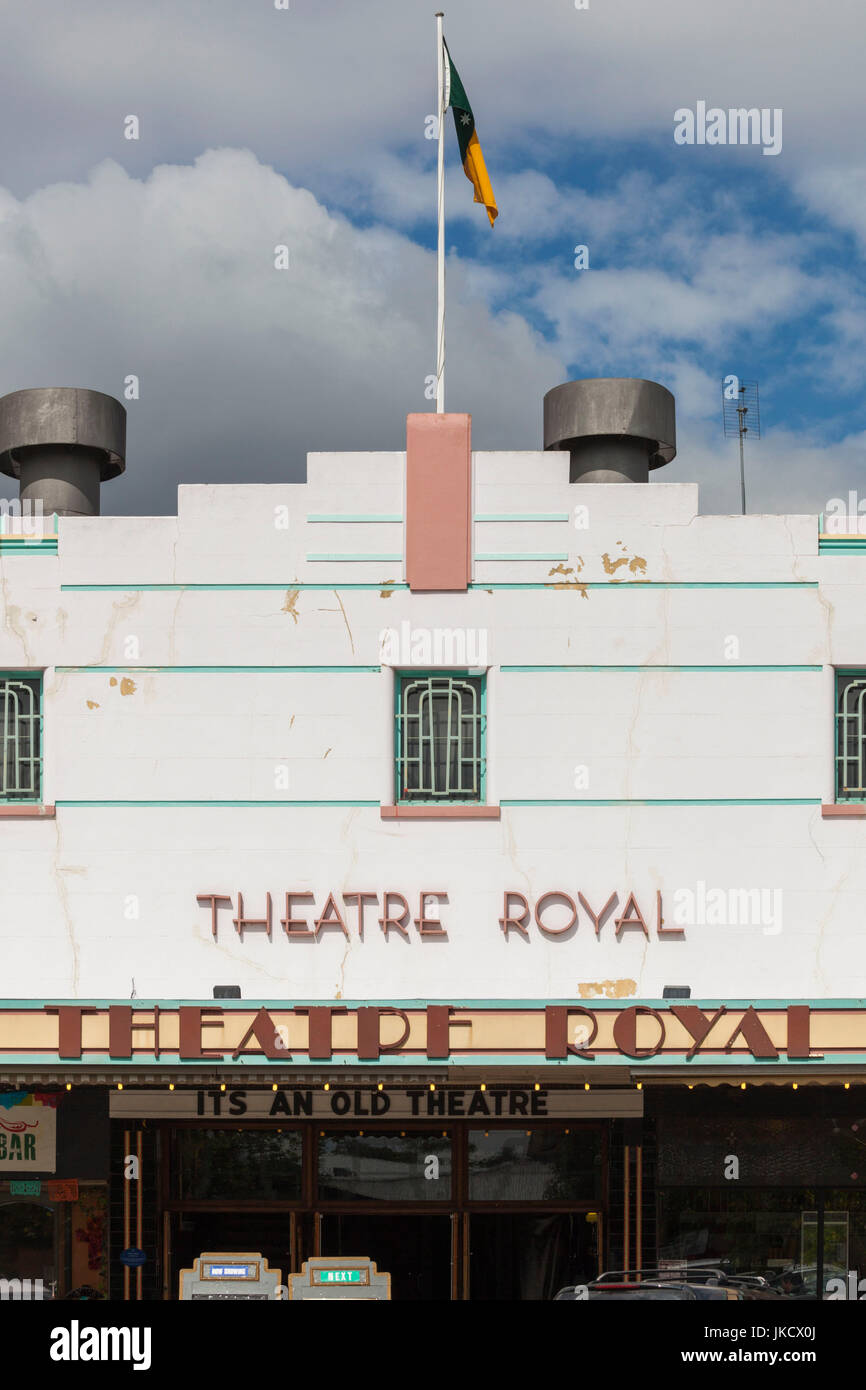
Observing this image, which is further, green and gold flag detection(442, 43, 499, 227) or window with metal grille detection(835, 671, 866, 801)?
green and gold flag detection(442, 43, 499, 227)

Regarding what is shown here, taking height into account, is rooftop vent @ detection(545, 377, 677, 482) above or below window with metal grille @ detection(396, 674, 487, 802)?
above

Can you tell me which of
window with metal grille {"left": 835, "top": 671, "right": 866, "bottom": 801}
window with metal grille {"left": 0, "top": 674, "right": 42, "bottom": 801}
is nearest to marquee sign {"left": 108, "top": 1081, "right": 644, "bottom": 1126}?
window with metal grille {"left": 0, "top": 674, "right": 42, "bottom": 801}

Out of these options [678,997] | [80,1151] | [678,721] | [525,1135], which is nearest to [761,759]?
[678,721]

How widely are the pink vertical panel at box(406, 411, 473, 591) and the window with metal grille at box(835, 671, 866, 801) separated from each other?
4395 mm

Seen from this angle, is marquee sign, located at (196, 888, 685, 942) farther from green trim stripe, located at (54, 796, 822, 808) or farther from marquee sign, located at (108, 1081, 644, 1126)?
marquee sign, located at (108, 1081, 644, 1126)

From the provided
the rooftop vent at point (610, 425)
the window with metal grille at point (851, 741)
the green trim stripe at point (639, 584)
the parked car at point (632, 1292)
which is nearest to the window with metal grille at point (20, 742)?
the green trim stripe at point (639, 584)

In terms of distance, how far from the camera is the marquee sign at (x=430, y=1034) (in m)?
14.8

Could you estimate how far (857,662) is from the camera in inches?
640

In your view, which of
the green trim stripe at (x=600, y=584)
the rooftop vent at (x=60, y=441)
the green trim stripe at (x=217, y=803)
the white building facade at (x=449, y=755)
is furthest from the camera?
the rooftop vent at (x=60, y=441)

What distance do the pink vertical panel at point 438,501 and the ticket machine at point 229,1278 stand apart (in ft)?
24.5

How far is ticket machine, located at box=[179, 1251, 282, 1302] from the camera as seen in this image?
1557 centimetres

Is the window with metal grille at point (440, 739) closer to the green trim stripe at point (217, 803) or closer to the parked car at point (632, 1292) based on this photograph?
the green trim stripe at point (217, 803)

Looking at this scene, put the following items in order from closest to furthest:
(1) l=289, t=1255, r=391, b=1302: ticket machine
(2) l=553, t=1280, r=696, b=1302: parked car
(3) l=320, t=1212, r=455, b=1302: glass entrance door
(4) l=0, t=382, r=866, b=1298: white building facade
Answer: (1) l=289, t=1255, r=391, b=1302: ticket machine
(2) l=553, t=1280, r=696, b=1302: parked car
(4) l=0, t=382, r=866, b=1298: white building facade
(3) l=320, t=1212, r=455, b=1302: glass entrance door

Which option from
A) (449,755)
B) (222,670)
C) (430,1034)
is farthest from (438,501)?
(430,1034)
